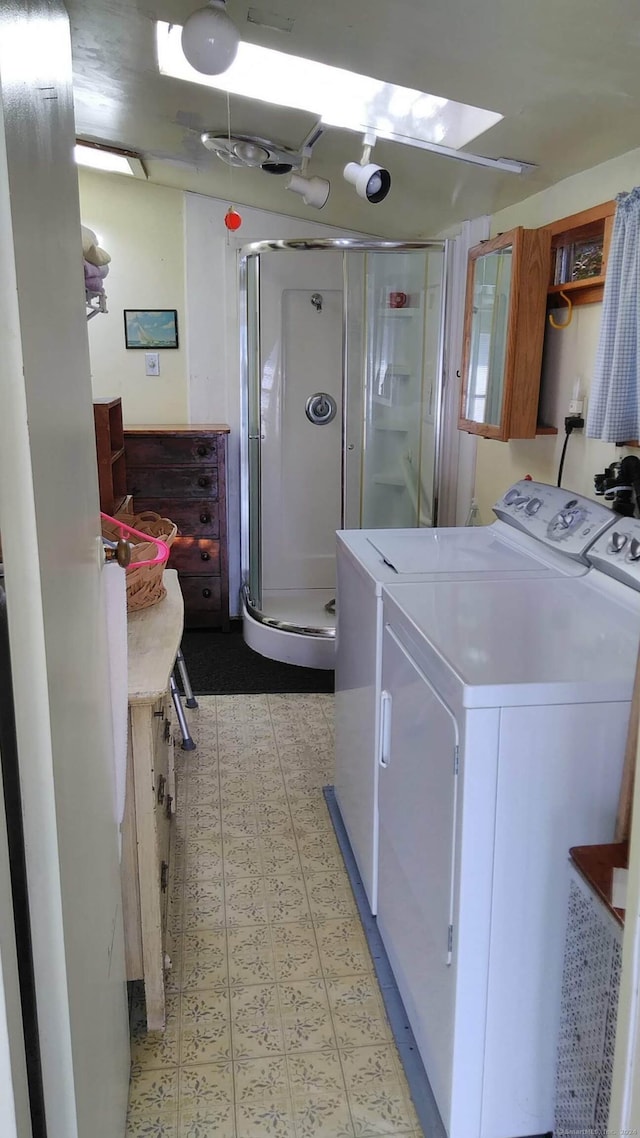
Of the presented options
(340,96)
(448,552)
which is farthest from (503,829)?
(340,96)

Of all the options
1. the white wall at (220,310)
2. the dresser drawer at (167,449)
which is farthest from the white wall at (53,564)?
the white wall at (220,310)

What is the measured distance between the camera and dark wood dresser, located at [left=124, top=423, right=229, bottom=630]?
13.6 ft

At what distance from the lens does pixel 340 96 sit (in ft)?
8.26

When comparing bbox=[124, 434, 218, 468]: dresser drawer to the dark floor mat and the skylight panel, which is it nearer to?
the dark floor mat

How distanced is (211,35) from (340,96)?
0.83 metres

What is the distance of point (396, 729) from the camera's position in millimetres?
1824

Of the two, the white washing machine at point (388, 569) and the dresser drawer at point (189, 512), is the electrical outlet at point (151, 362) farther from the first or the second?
the white washing machine at point (388, 569)

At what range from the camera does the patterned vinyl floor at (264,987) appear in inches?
63.6

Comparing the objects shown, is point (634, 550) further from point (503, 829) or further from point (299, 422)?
point (299, 422)

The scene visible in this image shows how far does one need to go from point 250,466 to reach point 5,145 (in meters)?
3.48

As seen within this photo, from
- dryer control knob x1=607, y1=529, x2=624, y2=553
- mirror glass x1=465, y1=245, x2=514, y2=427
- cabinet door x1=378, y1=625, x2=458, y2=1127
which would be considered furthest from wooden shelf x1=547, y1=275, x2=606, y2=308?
cabinet door x1=378, y1=625, x2=458, y2=1127

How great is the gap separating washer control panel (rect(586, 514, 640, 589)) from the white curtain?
259mm

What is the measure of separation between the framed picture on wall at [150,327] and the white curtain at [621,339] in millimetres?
2788

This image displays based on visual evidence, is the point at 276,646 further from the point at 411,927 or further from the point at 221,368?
the point at 411,927
